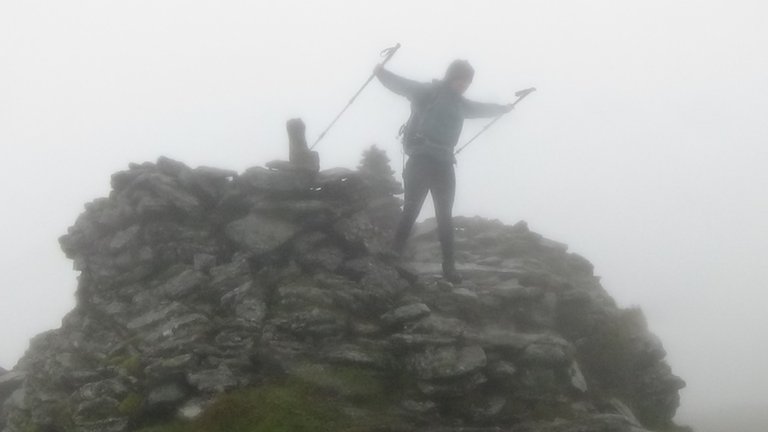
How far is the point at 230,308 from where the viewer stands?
1944 centimetres

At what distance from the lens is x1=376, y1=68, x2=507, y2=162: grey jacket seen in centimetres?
2025

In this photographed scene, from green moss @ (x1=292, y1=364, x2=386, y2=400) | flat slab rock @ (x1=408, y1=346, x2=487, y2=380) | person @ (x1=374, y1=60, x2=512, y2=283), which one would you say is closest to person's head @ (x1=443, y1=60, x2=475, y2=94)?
person @ (x1=374, y1=60, x2=512, y2=283)

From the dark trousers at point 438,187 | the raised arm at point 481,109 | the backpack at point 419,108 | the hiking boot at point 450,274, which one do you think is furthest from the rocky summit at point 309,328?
the raised arm at point 481,109

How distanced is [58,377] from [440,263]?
39.7 feet

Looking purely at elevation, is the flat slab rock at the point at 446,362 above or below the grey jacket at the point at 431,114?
below

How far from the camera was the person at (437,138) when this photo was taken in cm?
2028

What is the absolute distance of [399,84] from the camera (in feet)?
68.6

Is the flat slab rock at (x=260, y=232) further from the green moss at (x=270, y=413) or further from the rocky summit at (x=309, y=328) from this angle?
the green moss at (x=270, y=413)

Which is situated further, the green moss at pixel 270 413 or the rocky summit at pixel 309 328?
the rocky summit at pixel 309 328

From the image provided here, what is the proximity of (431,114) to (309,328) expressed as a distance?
7.35 meters

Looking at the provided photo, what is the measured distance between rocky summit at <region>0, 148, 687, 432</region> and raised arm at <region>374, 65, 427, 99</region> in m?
3.72

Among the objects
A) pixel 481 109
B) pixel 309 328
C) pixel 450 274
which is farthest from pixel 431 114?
pixel 309 328

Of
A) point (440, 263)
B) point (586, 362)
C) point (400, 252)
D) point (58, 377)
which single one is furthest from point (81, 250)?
point (586, 362)

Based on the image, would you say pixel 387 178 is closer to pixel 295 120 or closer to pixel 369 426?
pixel 295 120
